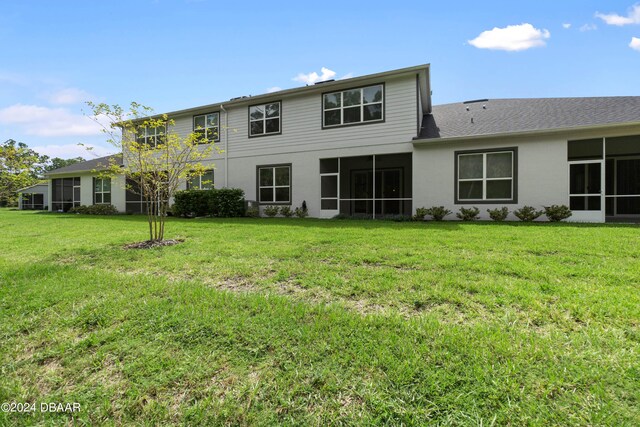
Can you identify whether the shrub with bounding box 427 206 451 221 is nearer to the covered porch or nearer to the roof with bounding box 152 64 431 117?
the covered porch

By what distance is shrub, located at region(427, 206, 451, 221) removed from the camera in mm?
11453

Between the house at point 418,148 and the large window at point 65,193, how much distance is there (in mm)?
12472

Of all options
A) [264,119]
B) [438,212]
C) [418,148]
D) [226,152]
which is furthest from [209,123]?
[438,212]

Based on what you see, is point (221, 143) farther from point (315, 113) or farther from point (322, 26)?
point (322, 26)

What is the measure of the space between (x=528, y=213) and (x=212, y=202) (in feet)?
41.3

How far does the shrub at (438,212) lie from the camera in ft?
37.6

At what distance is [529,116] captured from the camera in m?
12.1

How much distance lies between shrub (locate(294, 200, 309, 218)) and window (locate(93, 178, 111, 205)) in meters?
14.7

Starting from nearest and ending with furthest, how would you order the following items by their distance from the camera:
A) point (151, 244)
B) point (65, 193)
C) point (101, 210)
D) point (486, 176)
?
point (151, 244), point (486, 176), point (101, 210), point (65, 193)

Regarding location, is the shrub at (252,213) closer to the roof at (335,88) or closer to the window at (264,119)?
the window at (264,119)

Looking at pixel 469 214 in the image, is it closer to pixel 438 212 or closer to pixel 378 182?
pixel 438 212

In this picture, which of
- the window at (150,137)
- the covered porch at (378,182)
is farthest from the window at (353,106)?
the window at (150,137)

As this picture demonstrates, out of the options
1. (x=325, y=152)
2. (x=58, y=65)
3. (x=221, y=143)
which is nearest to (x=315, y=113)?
(x=325, y=152)

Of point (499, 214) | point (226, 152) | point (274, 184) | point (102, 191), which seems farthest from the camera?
point (102, 191)
